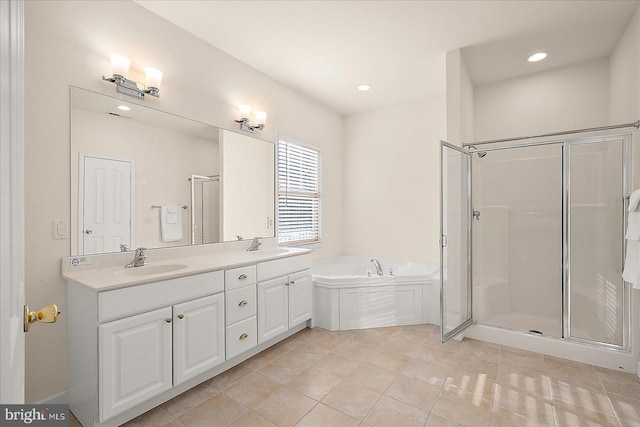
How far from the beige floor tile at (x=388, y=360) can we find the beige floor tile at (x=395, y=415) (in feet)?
1.45

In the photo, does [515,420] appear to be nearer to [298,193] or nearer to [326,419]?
[326,419]

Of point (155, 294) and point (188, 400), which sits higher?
point (155, 294)

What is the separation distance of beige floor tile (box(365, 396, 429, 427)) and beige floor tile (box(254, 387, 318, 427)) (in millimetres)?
394

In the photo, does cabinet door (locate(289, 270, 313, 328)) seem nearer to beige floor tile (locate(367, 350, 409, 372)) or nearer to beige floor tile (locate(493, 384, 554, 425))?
beige floor tile (locate(367, 350, 409, 372))

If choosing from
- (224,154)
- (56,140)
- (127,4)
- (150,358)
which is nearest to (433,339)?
(150,358)

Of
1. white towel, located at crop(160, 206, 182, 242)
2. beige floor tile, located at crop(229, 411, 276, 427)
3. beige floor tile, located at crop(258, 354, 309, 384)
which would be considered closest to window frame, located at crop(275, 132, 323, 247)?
white towel, located at crop(160, 206, 182, 242)

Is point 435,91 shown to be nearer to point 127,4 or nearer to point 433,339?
point 433,339

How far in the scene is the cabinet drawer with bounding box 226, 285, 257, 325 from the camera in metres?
2.23

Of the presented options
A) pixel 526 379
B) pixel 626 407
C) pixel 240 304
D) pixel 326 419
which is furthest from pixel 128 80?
pixel 626 407

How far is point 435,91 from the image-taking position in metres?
3.78

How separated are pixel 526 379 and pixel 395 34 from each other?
9.54 ft

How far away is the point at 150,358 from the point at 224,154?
5.90 feet

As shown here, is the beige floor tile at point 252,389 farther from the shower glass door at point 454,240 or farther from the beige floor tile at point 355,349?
the shower glass door at point 454,240

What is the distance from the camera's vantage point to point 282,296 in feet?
8.97
